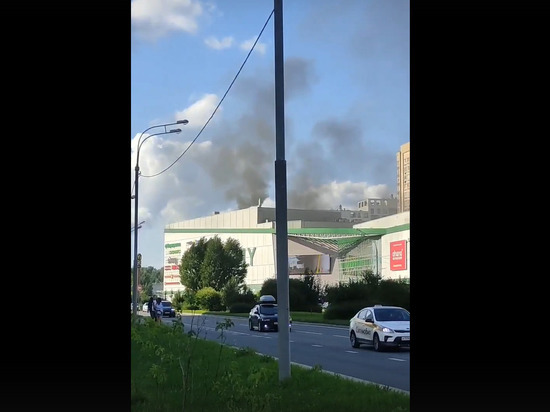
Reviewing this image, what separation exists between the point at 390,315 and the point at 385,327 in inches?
16.8

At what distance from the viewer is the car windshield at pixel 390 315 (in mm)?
24047

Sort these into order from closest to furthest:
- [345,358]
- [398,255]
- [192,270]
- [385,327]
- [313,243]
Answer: [345,358] → [385,327] → [192,270] → [398,255] → [313,243]

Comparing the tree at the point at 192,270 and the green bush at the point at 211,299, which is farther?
the tree at the point at 192,270

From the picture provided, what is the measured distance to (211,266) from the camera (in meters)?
71.3

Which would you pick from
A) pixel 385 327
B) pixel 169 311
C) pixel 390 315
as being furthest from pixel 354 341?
pixel 169 311

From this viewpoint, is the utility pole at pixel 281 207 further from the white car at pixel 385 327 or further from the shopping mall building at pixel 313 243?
the shopping mall building at pixel 313 243

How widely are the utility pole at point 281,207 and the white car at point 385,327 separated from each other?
1240cm

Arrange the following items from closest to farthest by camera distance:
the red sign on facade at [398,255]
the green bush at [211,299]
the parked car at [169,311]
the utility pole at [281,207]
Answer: the parked car at [169,311] < the utility pole at [281,207] < the green bush at [211,299] < the red sign on facade at [398,255]

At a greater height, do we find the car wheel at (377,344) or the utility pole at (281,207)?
Result: the utility pole at (281,207)

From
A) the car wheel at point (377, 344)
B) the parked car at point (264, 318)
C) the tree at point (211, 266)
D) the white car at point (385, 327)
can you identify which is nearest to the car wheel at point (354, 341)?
the white car at point (385, 327)

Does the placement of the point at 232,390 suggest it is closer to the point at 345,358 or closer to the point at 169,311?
the point at 169,311

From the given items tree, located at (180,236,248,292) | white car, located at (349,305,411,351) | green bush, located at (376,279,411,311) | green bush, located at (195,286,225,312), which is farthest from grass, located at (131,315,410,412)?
tree, located at (180,236,248,292)

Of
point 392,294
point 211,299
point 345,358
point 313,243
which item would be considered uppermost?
point 313,243
